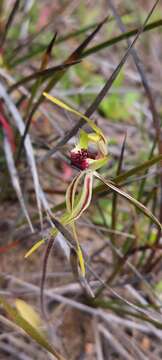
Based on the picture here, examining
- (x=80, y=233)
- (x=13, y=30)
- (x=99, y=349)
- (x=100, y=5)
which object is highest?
(x=100, y=5)

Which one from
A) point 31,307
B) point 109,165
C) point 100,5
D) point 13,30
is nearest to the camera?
point 31,307

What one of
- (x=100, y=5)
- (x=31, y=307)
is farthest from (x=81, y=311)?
(x=100, y=5)

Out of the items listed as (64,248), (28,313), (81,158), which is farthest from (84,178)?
(28,313)

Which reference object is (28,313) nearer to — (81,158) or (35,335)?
(35,335)

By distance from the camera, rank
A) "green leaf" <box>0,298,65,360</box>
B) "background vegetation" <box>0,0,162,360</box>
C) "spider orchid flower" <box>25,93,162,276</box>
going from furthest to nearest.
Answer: "background vegetation" <box>0,0,162,360</box> < "green leaf" <box>0,298,65,360</box> < "spider orchid flower" <box>25,93,162,276</box>

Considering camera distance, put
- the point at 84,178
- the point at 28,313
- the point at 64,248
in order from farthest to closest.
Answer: the point at 28,313
the point at 64,248
the point at 84,178

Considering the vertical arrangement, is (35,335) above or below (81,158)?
below

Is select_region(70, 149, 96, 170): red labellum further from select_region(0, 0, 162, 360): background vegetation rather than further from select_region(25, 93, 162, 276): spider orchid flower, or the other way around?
select_region(0, 0, 162, 360): background vegetation

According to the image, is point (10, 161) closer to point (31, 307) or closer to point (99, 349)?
point (31, 307)

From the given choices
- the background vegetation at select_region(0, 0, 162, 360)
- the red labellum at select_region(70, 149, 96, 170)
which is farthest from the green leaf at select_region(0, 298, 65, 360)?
the red labellum at select_region(70, 149, 96, 170)

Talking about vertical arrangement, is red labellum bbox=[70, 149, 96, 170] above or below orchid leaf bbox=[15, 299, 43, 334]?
above

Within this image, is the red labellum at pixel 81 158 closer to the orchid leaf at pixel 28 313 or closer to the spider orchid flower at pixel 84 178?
the spider orchid flower at pixel 84 178
